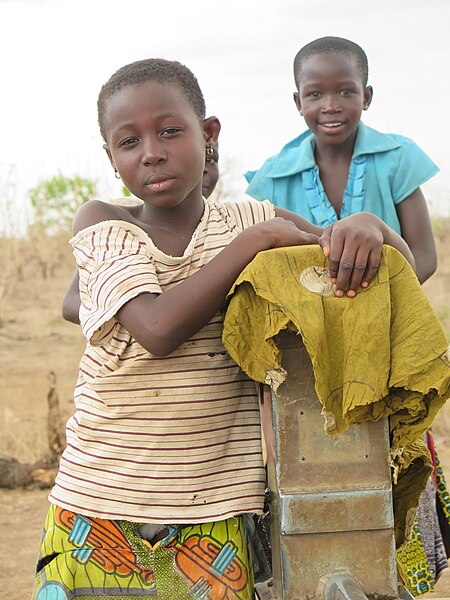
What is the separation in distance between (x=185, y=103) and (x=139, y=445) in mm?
728

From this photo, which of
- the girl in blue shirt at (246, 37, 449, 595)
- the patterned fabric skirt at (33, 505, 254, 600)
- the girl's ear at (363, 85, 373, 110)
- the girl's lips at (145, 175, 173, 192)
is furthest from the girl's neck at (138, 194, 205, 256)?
the girl's ear at (363, 85, 373, 110)

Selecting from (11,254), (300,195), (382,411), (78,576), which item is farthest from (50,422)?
(11,254)

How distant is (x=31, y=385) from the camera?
27.8 ft

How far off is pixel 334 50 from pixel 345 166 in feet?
1.32

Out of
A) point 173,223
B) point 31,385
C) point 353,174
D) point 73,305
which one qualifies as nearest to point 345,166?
point 353,174

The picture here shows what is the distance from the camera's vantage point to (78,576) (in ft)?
6.41

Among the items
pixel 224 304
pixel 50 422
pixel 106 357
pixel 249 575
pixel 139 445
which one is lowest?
pixel 50 422

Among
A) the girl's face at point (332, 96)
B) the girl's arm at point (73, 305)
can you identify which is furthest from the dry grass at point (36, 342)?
the girl's arm at point (73, 305)

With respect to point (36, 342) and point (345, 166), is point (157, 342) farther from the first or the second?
point (36, 342)

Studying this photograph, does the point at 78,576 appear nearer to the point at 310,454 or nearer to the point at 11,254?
the point at 310,454

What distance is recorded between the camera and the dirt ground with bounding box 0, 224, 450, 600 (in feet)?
16.4

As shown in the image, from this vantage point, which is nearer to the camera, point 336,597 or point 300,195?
point 336,597

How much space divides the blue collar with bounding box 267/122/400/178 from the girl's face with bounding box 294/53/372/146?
6 cm

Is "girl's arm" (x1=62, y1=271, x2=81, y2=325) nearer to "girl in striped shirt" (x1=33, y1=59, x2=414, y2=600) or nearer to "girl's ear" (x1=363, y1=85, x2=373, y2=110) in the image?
"girl in striped shirt" (x1=33, y1=59, x2=414, y2=600)
